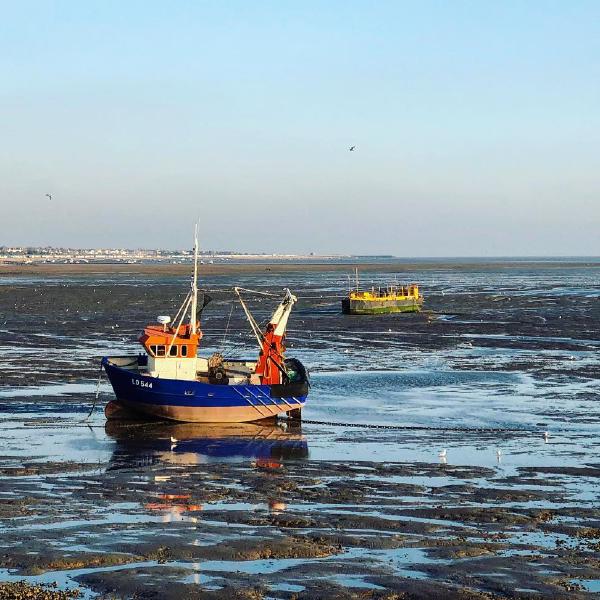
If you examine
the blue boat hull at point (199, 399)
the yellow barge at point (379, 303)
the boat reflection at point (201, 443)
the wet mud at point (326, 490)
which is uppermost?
the yellow barge at point (379, 303)

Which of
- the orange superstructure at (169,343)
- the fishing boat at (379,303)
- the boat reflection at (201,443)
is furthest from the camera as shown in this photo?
the fishing boat at (379,303)

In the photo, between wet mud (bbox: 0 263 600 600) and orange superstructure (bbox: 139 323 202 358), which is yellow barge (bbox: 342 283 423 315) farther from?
orange superstructure (bbox: 139 323 202 358)

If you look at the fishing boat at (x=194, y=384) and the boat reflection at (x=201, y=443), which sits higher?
the fishing boat at (x=194, y=384)

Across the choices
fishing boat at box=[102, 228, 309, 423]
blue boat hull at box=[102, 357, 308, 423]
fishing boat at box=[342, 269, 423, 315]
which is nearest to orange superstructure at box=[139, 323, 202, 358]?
fishing boat at box=[102, 228, 309, 423]

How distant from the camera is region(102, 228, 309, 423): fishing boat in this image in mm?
35500

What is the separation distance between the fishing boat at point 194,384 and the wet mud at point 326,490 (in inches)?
26.8

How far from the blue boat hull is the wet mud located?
0.57 m

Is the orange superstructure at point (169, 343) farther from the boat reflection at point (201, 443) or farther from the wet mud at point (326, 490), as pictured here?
the wet mud at point (326, 490)

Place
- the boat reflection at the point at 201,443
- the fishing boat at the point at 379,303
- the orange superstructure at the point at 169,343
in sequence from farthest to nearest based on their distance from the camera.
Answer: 1. the fishing boat at the point at 379,303
2. the orange superstructure at the point at 169,343
3. the boat reflection at the point at 201,443

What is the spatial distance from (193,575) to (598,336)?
2131 inches

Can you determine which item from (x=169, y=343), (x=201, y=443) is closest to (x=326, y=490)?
(x=201, y=443)

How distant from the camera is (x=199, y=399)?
116 ft

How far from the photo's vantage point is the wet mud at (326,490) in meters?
18.2

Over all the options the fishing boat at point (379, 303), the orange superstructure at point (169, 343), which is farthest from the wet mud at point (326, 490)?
the fishing boat at point (379, 303)
